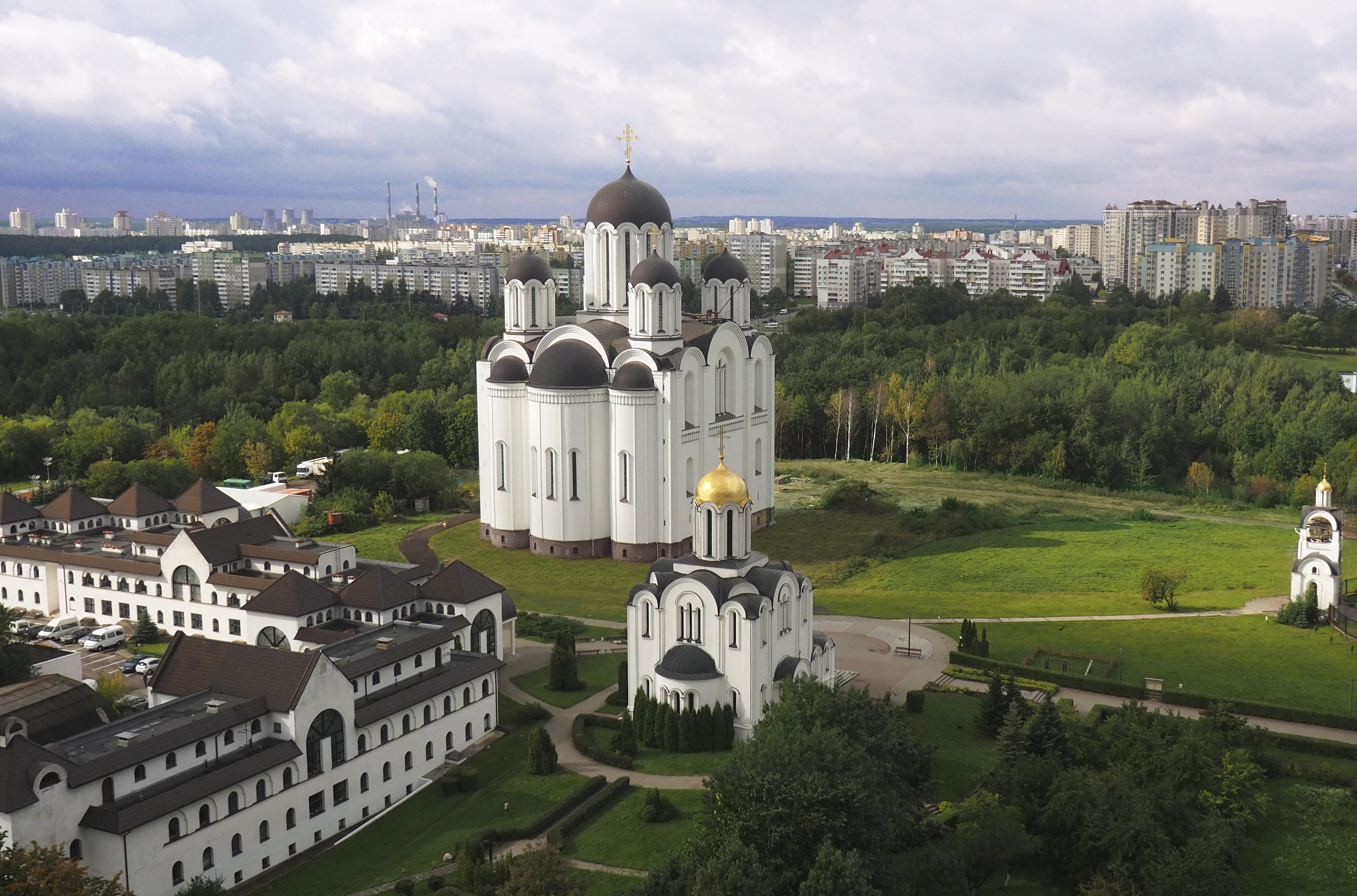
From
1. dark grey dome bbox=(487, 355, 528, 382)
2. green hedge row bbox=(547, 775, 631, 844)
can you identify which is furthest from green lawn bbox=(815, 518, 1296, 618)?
green hedge row bbox=(547, 775, 631, 844)

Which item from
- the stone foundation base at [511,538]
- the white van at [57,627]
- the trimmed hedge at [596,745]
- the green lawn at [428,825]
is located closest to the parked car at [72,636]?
the white van at [57,627]

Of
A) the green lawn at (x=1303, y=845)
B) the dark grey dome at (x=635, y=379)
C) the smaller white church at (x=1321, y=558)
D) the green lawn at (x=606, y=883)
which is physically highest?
the dark grey dome at (x=635, y=379)

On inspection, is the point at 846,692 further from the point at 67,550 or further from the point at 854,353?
the point at 854,353

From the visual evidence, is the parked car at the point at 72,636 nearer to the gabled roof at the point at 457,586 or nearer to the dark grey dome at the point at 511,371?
the gabled roof at the point at 457,586

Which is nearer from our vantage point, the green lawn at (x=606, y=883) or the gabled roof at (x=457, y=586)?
the green lawn at (x=606, y=883)

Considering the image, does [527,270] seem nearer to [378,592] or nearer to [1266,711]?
[378,592]

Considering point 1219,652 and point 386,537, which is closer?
point 1219,652

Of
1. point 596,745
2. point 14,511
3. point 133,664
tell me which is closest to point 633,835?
point 596,745

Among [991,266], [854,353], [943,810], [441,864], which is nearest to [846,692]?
[943,810]
